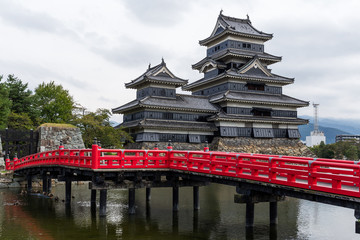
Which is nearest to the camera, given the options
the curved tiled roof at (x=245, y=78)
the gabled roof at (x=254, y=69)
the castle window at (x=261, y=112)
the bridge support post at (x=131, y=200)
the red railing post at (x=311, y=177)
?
the red railing post at (x=311, y=177)

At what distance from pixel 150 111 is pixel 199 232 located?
95.0 ft

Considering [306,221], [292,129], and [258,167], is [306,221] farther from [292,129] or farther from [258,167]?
[292,129]

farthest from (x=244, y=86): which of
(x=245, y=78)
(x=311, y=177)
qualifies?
(x=311, y=177)

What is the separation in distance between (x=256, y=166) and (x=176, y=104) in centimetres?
3309

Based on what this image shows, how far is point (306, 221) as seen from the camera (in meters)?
19.9

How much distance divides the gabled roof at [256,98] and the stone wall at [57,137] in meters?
20.0

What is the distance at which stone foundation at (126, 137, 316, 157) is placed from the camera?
4606cm

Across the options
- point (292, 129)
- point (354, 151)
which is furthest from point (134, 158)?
point (354, 151)

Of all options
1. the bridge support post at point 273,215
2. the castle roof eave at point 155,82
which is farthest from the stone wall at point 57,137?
the bridge support post at point 273,215

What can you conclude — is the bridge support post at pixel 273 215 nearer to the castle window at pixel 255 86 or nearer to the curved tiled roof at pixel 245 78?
the curved tiled roof at pixel 245 78


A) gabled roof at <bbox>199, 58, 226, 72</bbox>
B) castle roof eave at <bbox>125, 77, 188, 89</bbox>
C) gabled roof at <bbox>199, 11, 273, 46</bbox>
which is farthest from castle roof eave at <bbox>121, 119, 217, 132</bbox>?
gabled roof at <bbox>199, 11, 273, 46</bbox>

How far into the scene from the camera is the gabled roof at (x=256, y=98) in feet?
160

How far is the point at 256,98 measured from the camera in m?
51.2

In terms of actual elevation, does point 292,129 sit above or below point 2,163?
above
